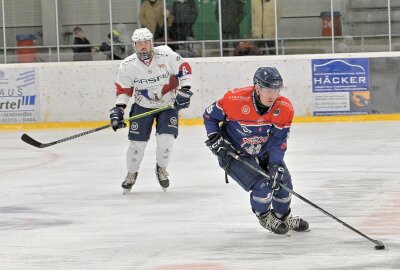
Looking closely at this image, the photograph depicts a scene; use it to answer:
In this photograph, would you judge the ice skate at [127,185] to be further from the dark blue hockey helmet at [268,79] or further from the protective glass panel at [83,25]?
the protective glass panel at [83,25]

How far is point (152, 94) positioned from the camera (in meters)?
8.30

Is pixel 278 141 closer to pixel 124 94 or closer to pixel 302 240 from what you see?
pixel 302 240

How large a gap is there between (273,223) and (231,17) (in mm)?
11006

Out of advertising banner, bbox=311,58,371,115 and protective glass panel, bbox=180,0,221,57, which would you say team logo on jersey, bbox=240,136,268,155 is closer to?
advertising banner, bbox=311,58,371,115

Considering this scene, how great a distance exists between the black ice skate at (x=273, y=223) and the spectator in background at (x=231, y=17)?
10804mm

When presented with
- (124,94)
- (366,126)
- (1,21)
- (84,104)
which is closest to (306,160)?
(124,94)

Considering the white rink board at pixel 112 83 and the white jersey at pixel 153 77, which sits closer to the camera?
the white jersey at pixel 153 77

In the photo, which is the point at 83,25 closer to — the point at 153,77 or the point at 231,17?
the point at 231,17

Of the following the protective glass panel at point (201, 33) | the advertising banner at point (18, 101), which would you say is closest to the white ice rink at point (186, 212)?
the advertising banner at point (18, 101)

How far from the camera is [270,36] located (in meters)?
16.5

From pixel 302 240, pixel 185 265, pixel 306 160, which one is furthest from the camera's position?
pixel 306 160

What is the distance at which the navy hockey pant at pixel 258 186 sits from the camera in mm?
5820

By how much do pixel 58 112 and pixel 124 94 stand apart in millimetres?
7704

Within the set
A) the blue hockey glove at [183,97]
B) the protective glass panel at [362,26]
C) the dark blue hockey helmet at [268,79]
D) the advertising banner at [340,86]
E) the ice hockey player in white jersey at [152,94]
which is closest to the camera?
the dark blue hockey helmet at [268,79]
